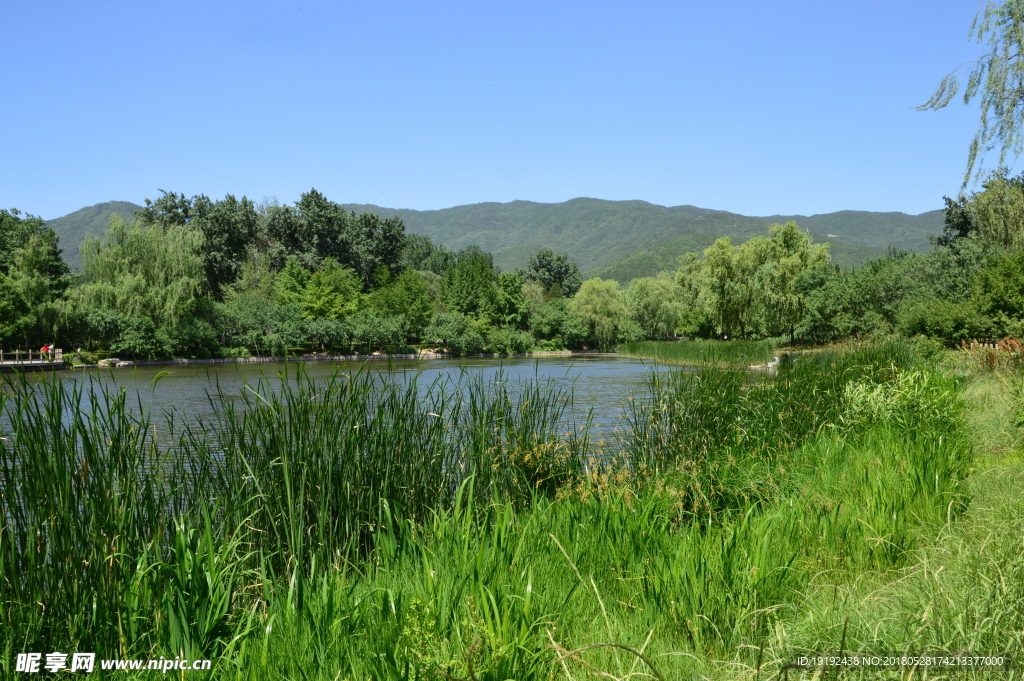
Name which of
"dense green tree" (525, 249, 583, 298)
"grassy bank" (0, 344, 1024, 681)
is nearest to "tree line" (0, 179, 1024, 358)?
"grassy bank" (0, 344, 1024, 681)

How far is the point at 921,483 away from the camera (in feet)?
14.8

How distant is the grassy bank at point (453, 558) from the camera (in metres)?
2.50

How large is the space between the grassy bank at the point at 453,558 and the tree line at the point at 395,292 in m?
13.5

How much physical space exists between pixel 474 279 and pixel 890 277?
34953mm

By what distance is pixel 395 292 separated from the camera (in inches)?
2076

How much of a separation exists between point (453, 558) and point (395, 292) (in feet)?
166

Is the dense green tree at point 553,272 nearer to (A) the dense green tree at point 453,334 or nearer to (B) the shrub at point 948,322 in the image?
(A) the dense green tree at point 453,334

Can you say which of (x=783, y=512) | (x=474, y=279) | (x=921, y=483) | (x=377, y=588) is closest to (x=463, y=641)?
(x=377, y=588)

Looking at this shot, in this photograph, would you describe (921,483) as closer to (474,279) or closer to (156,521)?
(156,521)

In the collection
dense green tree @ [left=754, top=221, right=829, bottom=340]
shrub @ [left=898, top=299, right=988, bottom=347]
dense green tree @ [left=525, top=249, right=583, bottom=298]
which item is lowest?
shrub @ [left=898, top=299, right=988, bottom=347]

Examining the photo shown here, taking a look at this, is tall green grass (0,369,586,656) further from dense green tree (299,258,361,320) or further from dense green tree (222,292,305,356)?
dense green tree (299,258,361,320)

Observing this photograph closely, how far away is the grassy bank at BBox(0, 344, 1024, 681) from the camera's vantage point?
98.4 inches

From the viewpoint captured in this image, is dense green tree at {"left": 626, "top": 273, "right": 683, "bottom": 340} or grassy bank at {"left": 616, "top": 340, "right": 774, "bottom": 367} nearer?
grassy bank at {"left": 616, "top": 340, "right": 774, "bottom": 367}

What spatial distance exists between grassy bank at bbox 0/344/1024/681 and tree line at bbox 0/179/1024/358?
1345 cm
